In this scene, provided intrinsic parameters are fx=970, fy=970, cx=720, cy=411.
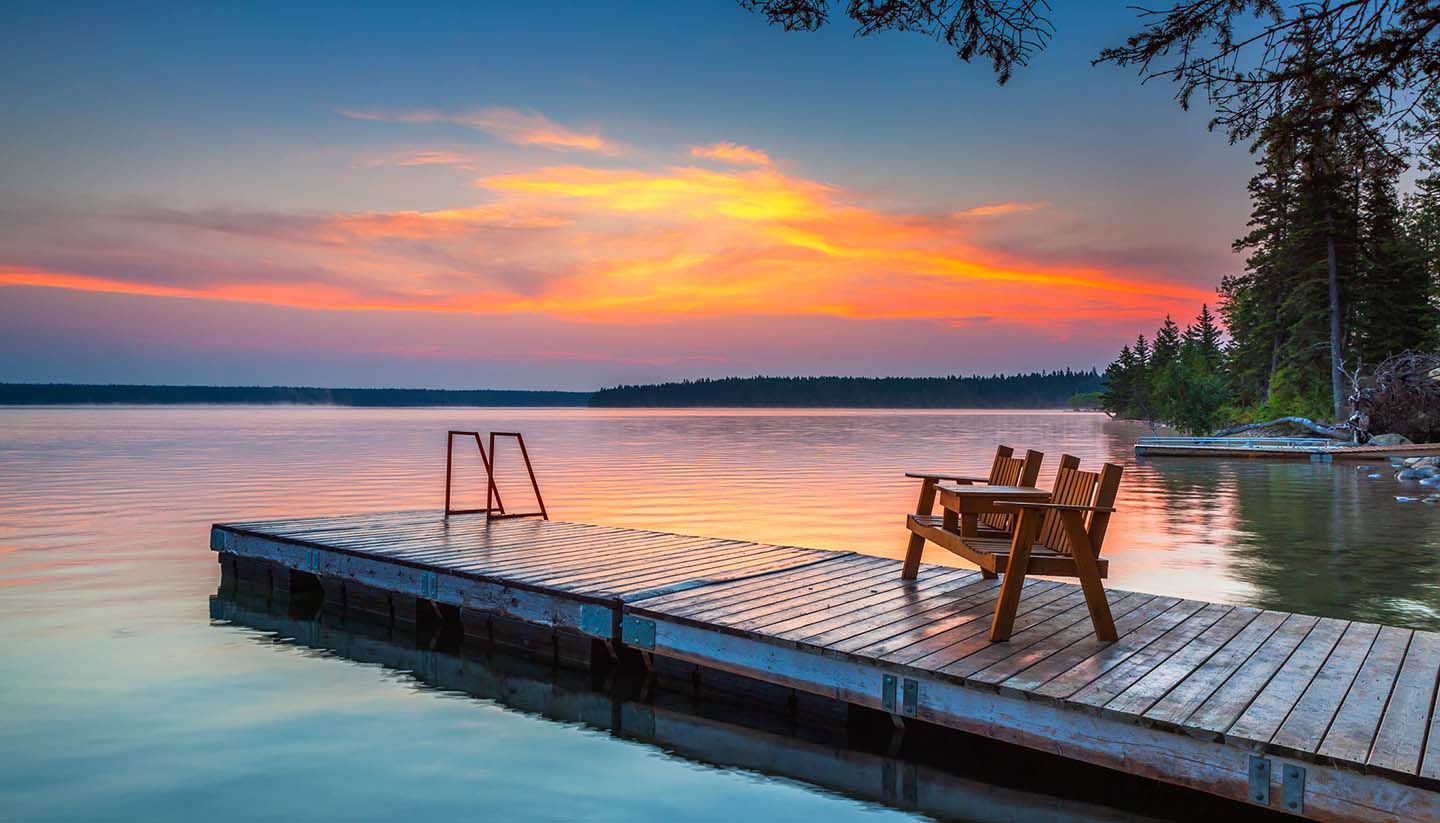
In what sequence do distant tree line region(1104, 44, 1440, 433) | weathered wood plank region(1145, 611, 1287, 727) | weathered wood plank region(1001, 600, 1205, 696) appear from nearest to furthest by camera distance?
1. weathered wood plank region(1145, 611, 1287, 727)
2. weathered wood plank region(1001, 600, 1205, 696)
3. distant tree line region(1104, 44, 1440, 433)

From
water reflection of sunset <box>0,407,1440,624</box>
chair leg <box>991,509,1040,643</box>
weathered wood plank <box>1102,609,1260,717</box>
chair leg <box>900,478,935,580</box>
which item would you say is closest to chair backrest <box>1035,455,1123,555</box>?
chair leg <box>991,509,1040,643</box>

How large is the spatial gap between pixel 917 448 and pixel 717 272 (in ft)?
54.7

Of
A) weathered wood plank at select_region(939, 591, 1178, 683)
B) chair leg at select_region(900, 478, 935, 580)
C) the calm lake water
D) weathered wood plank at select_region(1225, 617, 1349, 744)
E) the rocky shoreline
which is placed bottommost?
the calm lake water

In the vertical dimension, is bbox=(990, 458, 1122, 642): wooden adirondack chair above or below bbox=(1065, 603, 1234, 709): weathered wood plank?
above

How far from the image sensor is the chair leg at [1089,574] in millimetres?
6191

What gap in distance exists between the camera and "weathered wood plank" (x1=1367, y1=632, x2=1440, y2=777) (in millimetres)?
4254

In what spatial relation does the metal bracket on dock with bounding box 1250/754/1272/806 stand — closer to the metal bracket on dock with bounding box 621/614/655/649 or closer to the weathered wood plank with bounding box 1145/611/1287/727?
the weathered wood plank with bounding box 1145/611/1287/727

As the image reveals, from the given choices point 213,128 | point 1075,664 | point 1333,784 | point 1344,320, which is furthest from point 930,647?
point 1344,320

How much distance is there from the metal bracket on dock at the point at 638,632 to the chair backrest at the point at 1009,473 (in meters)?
3.24

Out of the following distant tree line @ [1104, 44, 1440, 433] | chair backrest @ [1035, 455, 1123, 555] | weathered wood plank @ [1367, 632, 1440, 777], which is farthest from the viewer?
distant tree line @ [1104, 44, 1440, 433]

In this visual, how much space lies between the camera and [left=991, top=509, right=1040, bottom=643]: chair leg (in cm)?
630

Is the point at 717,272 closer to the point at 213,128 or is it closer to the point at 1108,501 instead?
the point at 213,128

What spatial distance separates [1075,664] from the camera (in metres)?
5.88

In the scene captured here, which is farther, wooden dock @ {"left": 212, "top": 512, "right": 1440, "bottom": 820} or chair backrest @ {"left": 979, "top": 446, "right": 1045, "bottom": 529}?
chair backrest @ {"left": 979, "top": 446, "right": 1045, "bottom": 529}
